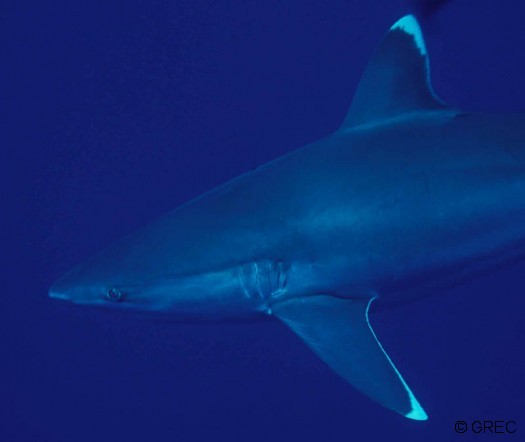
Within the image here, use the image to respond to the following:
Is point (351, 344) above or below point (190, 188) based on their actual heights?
below

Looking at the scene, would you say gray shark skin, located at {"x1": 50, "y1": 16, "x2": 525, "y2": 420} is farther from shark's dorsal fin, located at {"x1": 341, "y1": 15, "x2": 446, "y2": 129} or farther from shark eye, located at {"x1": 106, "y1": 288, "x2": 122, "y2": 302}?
shark's dorsal fin, located at {"x1": 341, "y1": 15, "x2": 446, "y2": 129}

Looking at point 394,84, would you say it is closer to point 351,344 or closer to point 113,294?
point 351,344

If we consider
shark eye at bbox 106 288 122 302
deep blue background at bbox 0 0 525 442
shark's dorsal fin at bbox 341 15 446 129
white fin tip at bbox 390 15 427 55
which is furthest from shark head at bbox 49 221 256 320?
deep blue background at bbox 0 0 525 442

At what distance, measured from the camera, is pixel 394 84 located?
11.1ft

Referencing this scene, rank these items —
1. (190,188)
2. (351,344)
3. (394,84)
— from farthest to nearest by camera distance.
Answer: (190,188)
(394,84)
(351,344)

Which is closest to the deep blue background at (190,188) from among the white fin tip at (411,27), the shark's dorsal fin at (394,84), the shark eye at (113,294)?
the shark's dorsal fin at (394,84)

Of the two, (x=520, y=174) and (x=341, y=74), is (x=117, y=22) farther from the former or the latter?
(x=520, y=174)

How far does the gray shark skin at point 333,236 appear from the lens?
3.01 m

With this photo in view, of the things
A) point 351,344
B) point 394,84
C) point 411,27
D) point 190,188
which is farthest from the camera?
point 190,188

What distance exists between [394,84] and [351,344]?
1372 millimetres

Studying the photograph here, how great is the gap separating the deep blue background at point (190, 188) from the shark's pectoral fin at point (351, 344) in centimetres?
423

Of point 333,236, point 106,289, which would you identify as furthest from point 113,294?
point 333,236

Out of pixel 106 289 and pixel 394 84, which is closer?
pixel 106 289

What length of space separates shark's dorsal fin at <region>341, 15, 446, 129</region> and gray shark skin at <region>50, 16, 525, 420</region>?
126 mm
